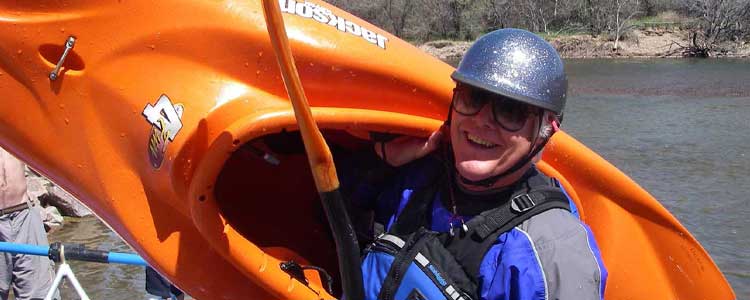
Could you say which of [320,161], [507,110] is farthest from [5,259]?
[507,110]

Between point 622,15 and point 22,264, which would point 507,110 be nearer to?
point 22,264

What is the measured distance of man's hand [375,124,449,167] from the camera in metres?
2.13

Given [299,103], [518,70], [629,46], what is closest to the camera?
[299,103]

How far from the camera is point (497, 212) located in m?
1.88

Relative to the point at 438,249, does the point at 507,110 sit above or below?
above

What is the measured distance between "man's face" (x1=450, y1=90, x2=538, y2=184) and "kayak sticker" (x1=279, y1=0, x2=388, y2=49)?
20.9 inches

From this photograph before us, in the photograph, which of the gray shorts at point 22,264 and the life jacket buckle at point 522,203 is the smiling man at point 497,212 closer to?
the life jacket buckle at point 522,203

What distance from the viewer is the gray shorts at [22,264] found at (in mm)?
5023

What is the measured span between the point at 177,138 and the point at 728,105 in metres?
17.8

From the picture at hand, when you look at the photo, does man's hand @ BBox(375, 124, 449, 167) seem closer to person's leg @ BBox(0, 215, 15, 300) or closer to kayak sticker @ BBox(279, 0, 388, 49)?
kayak sticker @ BBox(279, 0, 388, 49)

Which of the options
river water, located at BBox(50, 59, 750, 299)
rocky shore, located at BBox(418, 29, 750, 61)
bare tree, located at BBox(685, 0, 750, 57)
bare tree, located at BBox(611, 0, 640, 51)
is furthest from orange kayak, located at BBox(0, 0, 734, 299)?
bare tree, located at BBox(611, 0, 640, 51)

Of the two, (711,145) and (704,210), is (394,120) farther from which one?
(711,145)

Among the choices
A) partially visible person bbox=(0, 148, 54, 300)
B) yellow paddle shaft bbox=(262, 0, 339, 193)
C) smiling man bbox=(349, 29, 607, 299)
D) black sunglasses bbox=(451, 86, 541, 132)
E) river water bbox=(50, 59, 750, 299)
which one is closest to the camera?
yellow paddle shaft bbox=(262, 0, 339, 193)

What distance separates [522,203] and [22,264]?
4.21 meters
